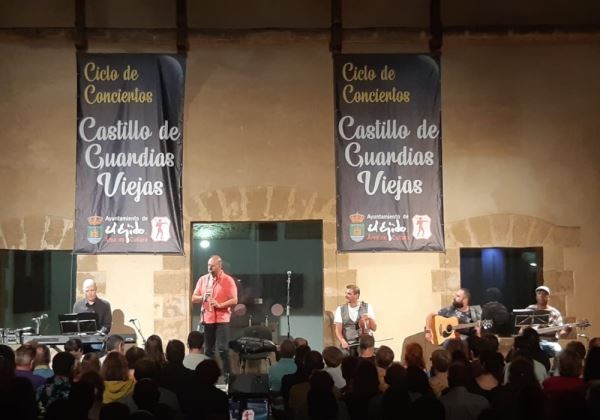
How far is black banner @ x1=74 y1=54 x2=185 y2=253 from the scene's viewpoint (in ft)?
32.7

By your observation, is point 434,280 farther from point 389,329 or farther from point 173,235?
point 173,235

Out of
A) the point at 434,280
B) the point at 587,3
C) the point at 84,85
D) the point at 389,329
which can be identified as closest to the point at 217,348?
the point at 389,329

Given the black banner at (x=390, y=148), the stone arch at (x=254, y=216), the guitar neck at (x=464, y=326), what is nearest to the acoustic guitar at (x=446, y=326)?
the guitar neck at (x=464, y=326)

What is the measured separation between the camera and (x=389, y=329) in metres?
10.5

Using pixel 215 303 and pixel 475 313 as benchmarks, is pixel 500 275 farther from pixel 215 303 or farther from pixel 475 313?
pixel 215 303

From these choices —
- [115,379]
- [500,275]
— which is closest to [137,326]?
[115,379]

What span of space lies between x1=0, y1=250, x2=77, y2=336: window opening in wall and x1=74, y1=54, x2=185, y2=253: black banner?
1.39 meters

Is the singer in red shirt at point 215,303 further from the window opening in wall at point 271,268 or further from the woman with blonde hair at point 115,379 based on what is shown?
the woman with blonde hair at point 115,379

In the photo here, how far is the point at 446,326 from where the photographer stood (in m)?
9.65

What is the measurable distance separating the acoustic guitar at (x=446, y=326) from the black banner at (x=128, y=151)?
10.8 feet

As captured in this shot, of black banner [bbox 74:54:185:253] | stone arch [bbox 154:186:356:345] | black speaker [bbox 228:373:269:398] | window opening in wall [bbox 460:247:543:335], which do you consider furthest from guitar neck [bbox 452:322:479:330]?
black speaker [bbox 228:373:269:398]

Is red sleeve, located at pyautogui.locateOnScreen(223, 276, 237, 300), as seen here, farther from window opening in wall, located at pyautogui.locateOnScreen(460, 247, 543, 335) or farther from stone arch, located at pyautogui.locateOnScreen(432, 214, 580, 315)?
window opening in wall, located at pyautogui.locateOnScreen(460, 247, 543, 335)

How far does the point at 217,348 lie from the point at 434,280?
290 centimetres

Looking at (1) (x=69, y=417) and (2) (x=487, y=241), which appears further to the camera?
(2) (x=487, y=241)
